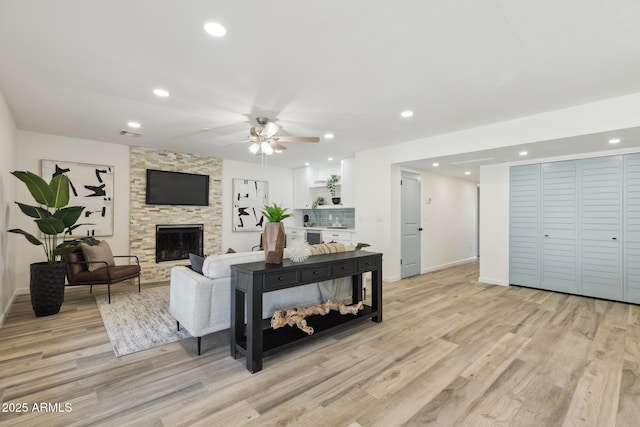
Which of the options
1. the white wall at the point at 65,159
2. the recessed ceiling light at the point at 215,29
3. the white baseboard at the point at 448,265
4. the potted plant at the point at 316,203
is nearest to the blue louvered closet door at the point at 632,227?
the white baseboard at the point at 448,265

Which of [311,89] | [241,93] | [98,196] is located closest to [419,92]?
[311,89]

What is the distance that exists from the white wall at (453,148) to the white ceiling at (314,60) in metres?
0.21

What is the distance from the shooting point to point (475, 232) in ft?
27.0

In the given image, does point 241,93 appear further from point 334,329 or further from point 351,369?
point 351,369

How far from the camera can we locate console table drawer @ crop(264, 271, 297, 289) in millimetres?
2468

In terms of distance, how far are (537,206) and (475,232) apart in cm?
332

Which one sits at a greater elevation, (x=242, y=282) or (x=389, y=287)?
(x=242, y=282)

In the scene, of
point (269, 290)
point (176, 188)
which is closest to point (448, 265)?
point (269, 290)

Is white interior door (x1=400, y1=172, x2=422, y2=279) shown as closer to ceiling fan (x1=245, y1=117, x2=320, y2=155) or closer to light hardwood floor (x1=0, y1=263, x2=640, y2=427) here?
light hardwood floor (x1=0, y1=263, x2=640, y2=427)

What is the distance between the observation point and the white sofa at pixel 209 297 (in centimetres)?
265

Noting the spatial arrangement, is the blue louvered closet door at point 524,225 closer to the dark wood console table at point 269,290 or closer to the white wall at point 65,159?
the dark wood console table at point 269,290

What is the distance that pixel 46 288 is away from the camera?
362cm

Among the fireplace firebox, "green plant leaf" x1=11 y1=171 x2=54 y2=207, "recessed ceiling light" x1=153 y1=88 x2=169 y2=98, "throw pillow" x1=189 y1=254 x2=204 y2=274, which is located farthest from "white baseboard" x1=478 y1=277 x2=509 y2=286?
"green plant leaf" x1=11 y1=171 x2=54 y2=207

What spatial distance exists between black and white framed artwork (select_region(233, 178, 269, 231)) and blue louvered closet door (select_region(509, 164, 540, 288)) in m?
5.19
